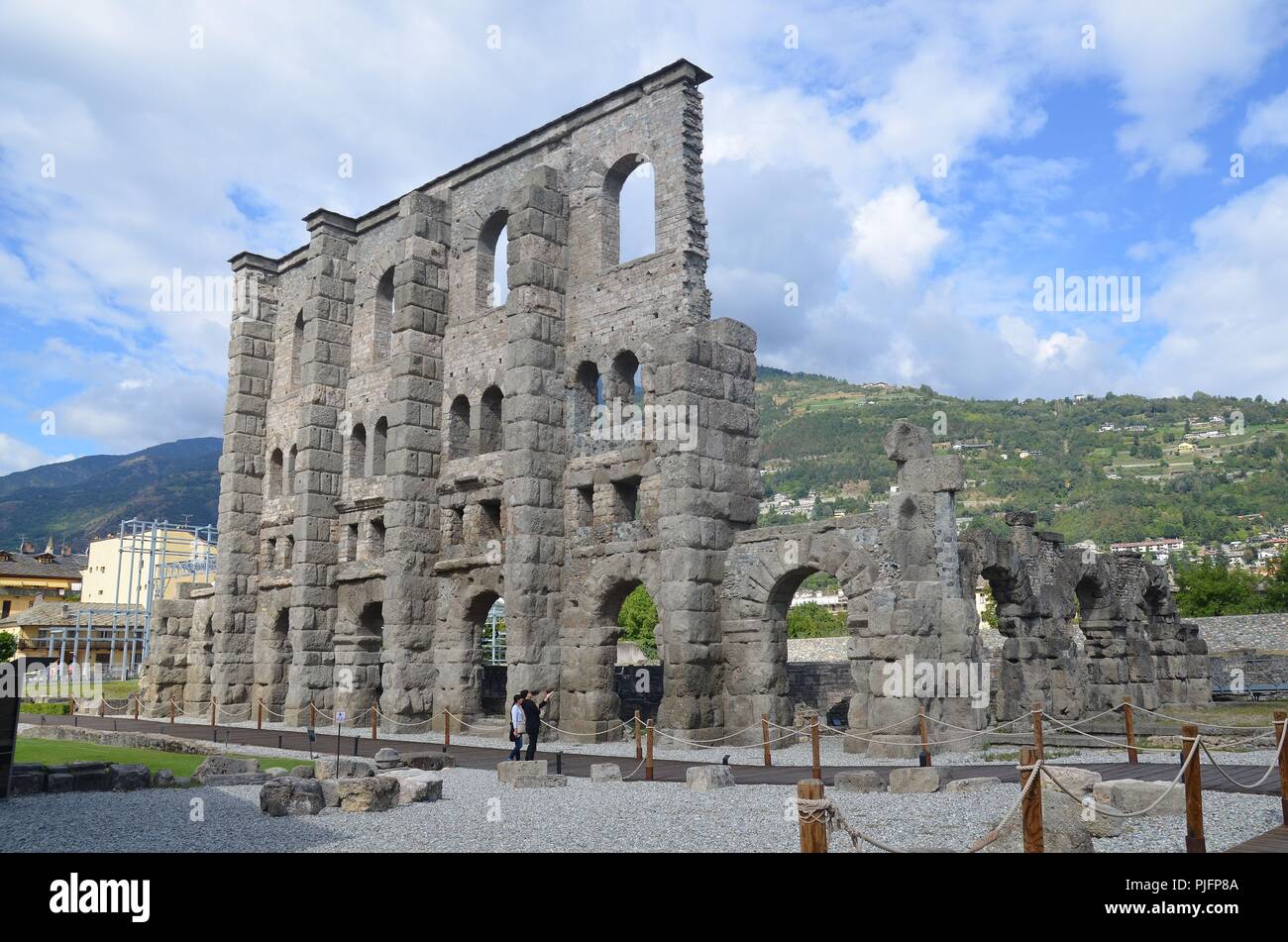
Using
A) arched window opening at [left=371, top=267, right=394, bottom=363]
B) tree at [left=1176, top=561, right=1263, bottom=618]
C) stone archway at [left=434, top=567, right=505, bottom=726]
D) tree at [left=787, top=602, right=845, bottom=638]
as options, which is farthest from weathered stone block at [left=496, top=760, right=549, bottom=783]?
tree at [left=787, top=602, right=845, bottom=638]

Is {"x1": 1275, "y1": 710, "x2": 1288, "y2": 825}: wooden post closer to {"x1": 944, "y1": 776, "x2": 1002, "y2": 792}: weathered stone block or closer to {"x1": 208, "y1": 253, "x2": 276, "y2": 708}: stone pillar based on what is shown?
{"x1": 944, "y1": 776, "x2": 1002, "y2": 792}: weathered stone block

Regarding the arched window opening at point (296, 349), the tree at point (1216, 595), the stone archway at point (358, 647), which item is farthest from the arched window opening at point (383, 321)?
the tree at point (1216, 595)

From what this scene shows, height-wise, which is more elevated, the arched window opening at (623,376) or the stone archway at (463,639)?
the arched window opening at (623,376)

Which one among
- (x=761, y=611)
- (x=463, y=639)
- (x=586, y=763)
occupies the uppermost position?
(x=761, y=611)

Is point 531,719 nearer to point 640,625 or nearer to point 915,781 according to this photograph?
point 915,781

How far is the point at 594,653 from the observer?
20.2 m

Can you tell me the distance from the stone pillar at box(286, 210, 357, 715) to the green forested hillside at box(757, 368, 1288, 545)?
2022 inches

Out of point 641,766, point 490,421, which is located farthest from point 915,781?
point 490,421

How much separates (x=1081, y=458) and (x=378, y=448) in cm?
8127

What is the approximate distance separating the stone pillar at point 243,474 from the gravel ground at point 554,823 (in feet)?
57.5

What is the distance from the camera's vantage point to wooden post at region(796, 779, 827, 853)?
6.17 m

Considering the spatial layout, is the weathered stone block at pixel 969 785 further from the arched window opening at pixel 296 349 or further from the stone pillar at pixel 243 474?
the arched window opening at pixel 296 349

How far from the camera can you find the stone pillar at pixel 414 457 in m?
23.1
